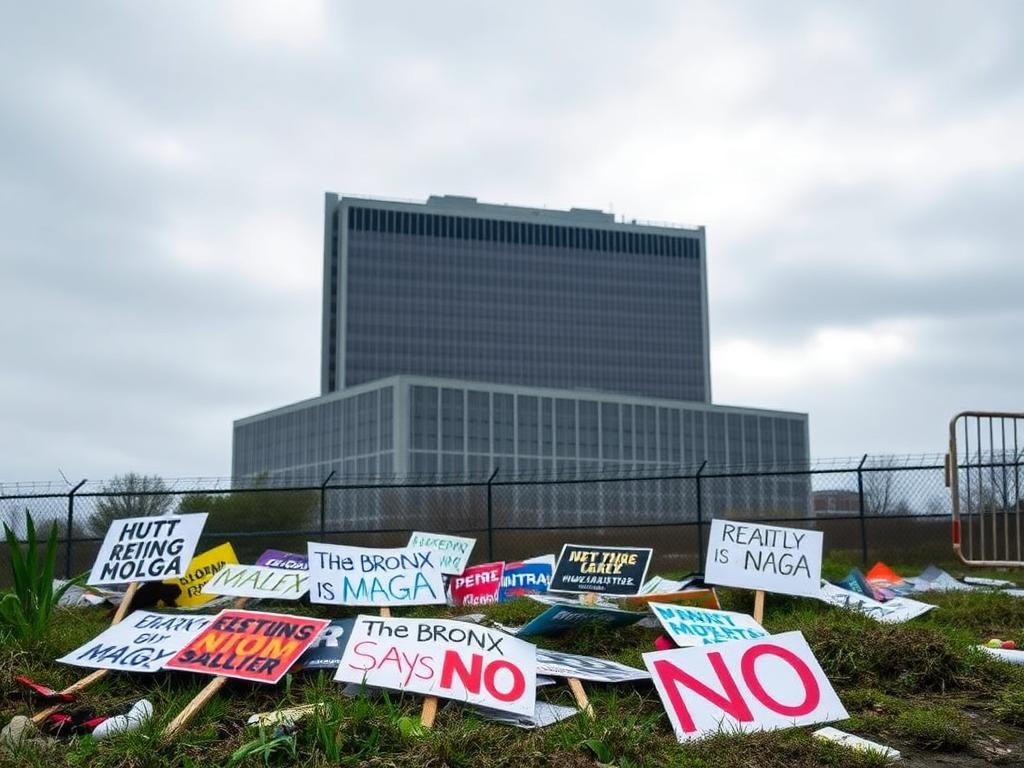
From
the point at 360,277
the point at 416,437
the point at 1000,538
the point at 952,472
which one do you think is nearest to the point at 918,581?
the point at 1000,538

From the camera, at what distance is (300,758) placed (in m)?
4.89

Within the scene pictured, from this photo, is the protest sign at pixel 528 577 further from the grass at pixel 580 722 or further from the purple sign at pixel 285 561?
the grass at pixel 580 722

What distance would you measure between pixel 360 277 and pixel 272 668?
130 meters

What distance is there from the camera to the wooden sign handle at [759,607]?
8.66m

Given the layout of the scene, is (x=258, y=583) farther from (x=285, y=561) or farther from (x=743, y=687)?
(x=743, y=687)

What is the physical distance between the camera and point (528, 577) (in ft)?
38.1

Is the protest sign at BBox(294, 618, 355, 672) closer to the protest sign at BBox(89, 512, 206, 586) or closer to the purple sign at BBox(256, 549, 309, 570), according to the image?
the protest sign at BBox(89, 512, 206, 586)

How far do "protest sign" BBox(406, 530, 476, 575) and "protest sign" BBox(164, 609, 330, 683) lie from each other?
497cm

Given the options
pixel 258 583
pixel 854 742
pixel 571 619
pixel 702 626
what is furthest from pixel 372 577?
pixel 854 742

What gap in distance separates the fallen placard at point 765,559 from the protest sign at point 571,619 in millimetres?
1460

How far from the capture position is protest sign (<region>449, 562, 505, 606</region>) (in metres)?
11.0

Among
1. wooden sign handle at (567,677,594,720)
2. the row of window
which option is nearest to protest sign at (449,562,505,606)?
wooden sign handle at (567,677,594,720)

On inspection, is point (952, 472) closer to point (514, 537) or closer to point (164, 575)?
point (164, 575)

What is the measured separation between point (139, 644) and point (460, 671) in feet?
7.67
